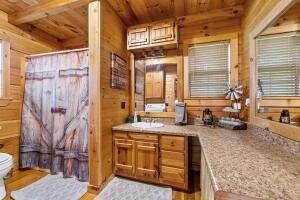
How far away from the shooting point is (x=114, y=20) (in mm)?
2223

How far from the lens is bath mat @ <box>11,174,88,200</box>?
1749 mm

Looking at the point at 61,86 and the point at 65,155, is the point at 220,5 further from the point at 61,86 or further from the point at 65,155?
the point at 65,155

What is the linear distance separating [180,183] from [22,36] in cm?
328

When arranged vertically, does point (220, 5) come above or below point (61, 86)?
above

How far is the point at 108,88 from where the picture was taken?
2.06 m

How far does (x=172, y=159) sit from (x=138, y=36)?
75.4 inches

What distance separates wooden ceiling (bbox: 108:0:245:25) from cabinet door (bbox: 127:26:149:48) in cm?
23

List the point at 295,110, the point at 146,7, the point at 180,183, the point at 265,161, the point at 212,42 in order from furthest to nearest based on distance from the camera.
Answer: the point at 212,42
the point at 146,7
the point at 180,183
the point at 295,110
the point at 265,161

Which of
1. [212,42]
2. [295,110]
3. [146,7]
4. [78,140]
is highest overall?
[146,7]

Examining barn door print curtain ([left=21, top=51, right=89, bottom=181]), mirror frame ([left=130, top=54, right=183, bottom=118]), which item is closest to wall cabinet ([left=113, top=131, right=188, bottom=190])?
barn door print curtain ([left=21, top=51, right=89, bottom=181])

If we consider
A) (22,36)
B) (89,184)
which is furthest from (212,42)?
(22,36)

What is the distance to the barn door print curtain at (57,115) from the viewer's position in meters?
2.01

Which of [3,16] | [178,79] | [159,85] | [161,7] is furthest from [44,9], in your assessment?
[178,79]

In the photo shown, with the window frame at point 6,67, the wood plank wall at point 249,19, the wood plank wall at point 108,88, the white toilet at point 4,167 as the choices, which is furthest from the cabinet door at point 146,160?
the window frame at point 6,67
